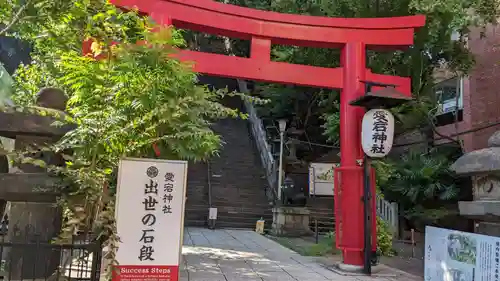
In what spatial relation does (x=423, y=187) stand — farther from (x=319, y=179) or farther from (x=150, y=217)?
(x=150, y=217)

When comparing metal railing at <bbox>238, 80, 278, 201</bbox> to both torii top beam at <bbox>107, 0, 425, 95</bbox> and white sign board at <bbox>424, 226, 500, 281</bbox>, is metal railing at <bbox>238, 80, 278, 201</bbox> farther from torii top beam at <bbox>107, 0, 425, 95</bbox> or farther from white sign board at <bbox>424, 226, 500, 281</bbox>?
white sign board at <bbox>424, 226, 500, 281</bbox>

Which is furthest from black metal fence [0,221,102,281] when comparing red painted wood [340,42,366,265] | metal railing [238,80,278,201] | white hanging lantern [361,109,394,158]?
metal railing [238,80,278,201]

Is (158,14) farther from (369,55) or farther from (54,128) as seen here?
(369,55)

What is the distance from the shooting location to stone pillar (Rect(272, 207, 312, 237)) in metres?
14.3

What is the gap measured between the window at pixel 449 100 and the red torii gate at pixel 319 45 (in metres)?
8.14

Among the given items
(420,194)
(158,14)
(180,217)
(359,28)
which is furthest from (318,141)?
(180,217)

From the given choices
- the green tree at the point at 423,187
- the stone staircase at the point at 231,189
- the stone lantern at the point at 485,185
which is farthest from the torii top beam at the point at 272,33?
the stone staircase at the point at 231,189

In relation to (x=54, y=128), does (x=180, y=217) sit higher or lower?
lower

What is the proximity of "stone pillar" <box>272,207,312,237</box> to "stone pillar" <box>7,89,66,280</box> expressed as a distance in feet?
33.5

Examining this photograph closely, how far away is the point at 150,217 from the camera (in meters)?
4.72

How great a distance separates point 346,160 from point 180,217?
4.56 metres

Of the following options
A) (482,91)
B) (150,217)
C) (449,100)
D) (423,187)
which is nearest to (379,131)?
(150,217)

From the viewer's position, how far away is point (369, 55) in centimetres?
1248

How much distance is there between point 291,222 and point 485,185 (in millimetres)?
9049
